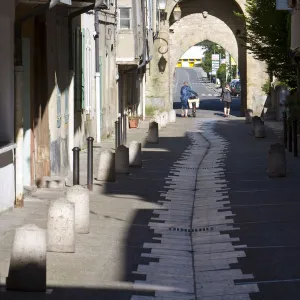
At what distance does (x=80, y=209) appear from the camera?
12320 millimetres

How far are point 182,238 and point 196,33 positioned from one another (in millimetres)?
46589

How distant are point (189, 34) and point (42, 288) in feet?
165

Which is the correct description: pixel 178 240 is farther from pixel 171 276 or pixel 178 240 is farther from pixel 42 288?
pixel 42 288

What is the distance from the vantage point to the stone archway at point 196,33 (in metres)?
58.2

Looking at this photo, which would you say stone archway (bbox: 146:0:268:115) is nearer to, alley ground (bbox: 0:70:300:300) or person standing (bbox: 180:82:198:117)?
person standing (bbox: 180:82:198:117)

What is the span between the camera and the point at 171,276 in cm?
1022

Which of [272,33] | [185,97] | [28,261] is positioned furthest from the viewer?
[185,97]

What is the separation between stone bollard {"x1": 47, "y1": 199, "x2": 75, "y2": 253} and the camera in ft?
35.7

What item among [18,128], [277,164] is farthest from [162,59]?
[18,128]

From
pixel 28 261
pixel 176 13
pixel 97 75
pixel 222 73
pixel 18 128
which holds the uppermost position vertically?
pixel 176 13

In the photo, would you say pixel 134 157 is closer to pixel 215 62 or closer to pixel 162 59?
pixel 162 59

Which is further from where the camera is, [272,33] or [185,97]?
[185,97]

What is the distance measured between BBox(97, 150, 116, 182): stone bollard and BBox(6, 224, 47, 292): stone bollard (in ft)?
30.7

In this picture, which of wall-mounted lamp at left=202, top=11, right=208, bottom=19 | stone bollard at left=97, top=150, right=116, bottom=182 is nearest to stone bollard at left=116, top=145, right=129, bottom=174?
stone bollard at left=97, top=150, right=116, bottom=182
